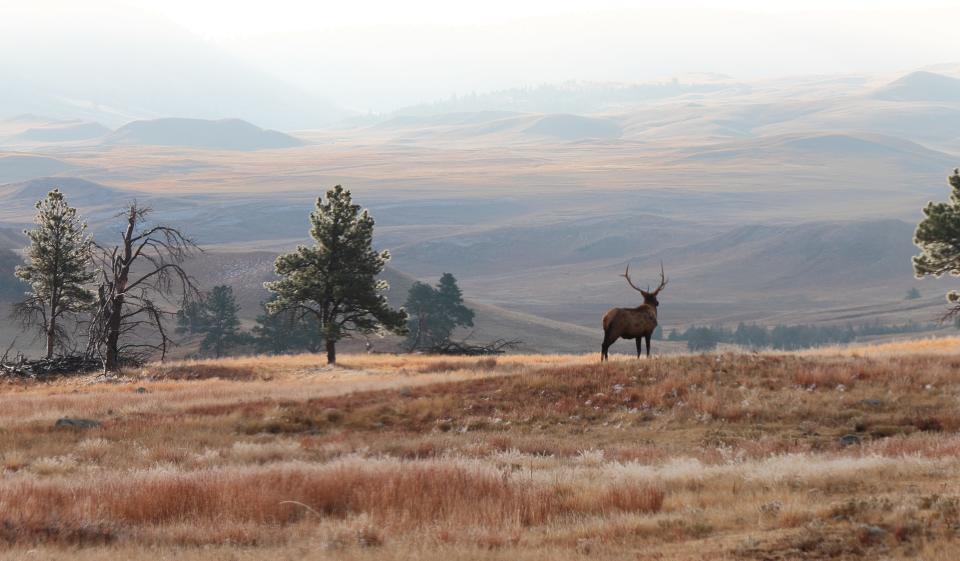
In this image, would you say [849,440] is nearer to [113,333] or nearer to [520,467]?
[520,467]

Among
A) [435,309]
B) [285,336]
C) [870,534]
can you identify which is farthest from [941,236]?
[285,336]

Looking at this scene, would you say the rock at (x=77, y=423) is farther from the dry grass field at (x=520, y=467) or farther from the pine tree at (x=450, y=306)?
the pine tree at (x=450, y=306)

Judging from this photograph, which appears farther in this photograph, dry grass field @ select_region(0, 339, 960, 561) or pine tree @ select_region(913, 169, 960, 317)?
pine tree @ select_region(913, 169, 960, 317)

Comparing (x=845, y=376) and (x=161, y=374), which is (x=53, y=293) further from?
(x=845, y=376)

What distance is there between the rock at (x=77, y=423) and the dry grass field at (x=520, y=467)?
29 centimetres

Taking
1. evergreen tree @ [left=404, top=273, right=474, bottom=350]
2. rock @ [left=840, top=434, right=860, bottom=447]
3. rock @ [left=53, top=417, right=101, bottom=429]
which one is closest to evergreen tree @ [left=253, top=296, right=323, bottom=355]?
evergreen tree @ [left=404, top=273, right=474, bottom=350]

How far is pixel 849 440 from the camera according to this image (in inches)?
756

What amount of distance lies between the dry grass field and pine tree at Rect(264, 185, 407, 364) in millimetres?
17514

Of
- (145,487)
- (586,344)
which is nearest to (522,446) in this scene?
(145,487)

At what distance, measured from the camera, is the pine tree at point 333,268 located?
49.8 metres

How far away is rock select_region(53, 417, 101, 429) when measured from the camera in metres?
23.8

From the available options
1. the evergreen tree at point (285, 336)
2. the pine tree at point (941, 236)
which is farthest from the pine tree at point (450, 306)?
the pine tree at point (941, 236)

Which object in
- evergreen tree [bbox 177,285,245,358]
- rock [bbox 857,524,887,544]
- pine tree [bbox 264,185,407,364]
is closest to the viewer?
rock [bbox 857,524,887,544]

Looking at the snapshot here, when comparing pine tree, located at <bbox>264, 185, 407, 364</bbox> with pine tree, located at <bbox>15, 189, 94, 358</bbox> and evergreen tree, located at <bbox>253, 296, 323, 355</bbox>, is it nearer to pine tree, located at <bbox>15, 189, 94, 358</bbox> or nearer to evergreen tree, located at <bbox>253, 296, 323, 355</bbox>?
pine tree, located at <bbox>15, 189, 94, 358</bbox>
